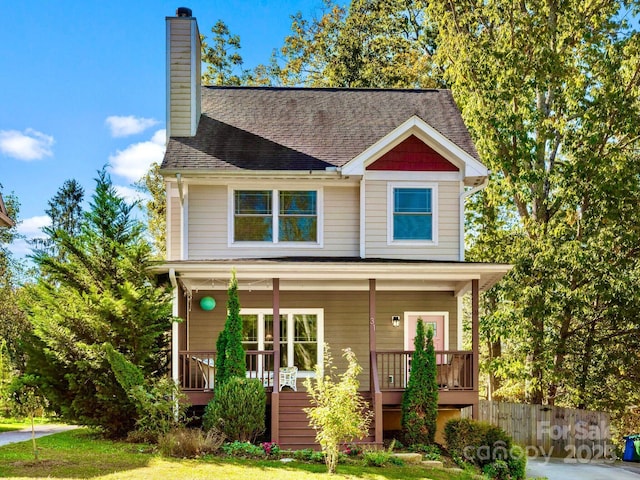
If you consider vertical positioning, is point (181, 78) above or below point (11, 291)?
above

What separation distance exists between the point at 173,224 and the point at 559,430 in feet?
38.8

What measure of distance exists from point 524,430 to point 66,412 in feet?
41.1

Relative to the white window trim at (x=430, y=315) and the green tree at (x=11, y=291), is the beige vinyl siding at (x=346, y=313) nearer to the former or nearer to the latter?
the white window trim at (x=430, y=315)

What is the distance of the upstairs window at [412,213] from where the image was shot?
1781cm

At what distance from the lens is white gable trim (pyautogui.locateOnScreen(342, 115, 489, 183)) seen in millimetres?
17281

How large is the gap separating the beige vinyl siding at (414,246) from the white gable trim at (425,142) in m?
0.55

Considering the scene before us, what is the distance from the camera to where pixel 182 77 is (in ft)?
62.1

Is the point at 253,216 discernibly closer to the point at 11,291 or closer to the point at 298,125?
the point at 298,125

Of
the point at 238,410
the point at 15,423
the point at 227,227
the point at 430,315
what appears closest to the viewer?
the point at 238,410

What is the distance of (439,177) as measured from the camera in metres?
17.9

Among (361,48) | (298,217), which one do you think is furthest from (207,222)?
(361,48)

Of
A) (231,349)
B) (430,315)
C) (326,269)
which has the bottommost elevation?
(231,349)

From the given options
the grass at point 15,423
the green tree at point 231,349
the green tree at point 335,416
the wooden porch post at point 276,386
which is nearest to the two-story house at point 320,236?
the wooden porch post at point 276,386

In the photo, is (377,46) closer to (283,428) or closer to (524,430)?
(524,430)
